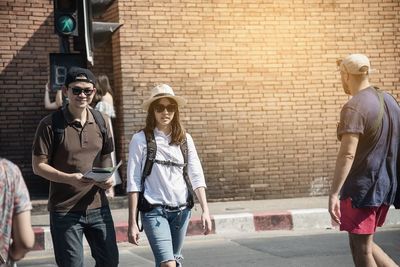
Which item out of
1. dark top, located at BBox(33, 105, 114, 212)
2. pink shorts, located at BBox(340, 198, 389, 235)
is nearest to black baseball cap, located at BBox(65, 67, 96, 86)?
dark top, located at BBox(33, 105, 114, 212)

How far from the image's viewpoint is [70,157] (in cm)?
504

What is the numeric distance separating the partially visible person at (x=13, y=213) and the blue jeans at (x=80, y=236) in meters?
1.66

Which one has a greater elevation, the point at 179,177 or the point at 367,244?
the point at 179,177

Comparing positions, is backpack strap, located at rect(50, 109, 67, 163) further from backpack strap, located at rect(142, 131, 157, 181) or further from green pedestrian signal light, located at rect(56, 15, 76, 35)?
green pedestrian signal light, located at rect(56, 15, 76, 35)

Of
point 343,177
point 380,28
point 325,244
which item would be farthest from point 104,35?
point 380,28

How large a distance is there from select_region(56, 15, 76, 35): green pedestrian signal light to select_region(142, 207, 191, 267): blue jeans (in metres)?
3.64

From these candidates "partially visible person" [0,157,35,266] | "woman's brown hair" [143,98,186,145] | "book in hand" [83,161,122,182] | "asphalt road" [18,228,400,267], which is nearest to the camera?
"partially visible person" [0,157,35,266]

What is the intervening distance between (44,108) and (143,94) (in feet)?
5.16

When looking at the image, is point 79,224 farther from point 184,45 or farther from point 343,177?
point 184,45

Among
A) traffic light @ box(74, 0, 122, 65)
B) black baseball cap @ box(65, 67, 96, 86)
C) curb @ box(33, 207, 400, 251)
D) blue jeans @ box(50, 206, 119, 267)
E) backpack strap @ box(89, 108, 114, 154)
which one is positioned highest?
traffic light @ box(74, 0, 122, 65)

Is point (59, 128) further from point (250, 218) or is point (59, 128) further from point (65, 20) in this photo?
point (250, 218)

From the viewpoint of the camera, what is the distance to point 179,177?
17.2ft

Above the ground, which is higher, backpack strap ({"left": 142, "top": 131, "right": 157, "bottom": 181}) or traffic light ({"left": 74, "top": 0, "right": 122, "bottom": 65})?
traffic light ({"left": 74, "top": 0, "right": 122, "bottom": 65})

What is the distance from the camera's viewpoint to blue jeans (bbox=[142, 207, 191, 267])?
16.4 ft
